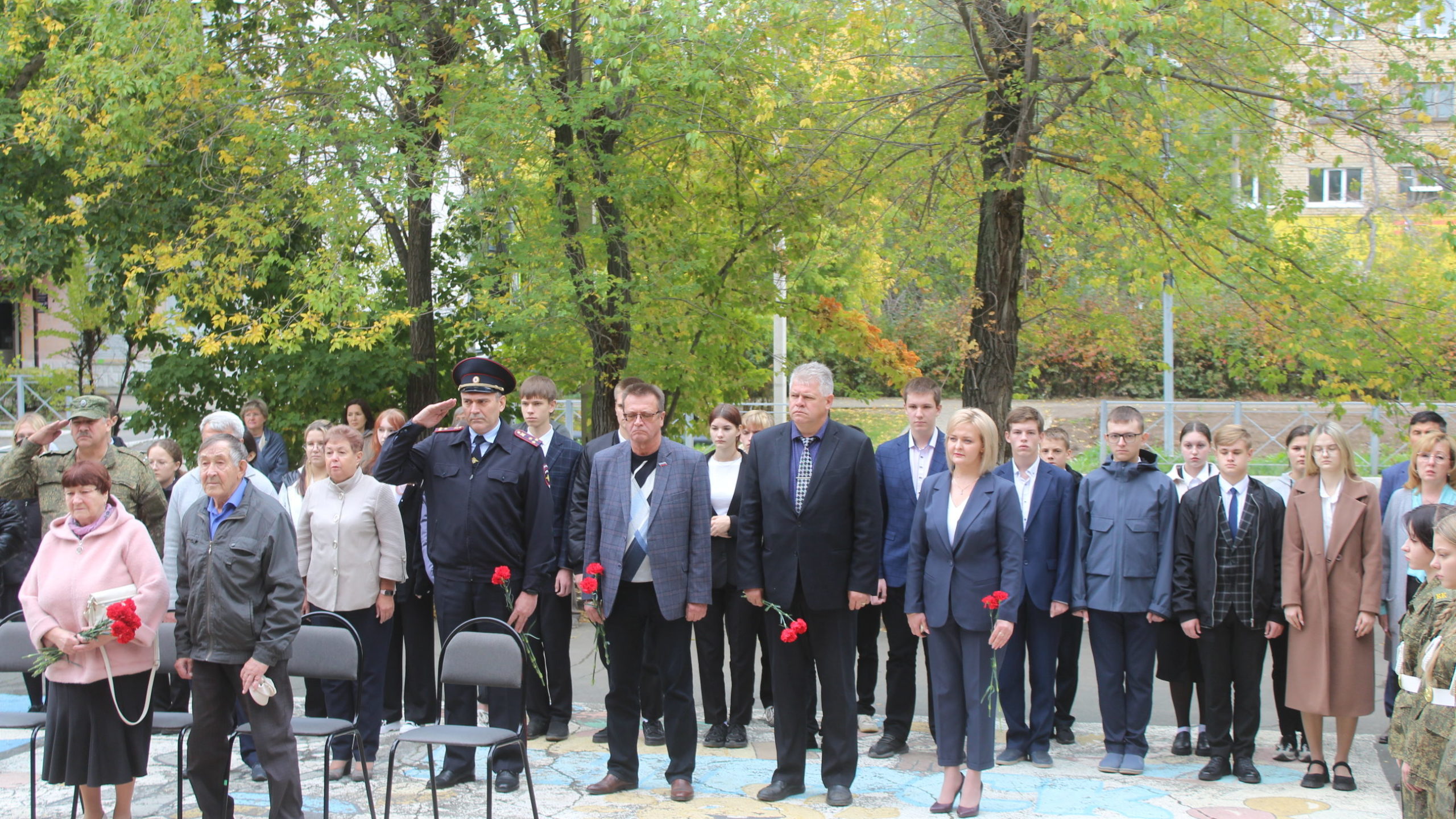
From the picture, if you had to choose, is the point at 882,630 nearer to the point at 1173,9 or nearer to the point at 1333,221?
the point at 1173,9

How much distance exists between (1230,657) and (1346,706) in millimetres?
555

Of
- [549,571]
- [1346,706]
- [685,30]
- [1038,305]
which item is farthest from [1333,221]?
[549,571]

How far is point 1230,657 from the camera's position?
6008 mm

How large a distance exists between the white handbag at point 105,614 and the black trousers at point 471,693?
1279mm

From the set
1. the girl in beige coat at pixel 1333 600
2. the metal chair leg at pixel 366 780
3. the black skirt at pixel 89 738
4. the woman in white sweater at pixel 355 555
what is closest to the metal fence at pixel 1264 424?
the girl in beige coat at pixel 1333 600

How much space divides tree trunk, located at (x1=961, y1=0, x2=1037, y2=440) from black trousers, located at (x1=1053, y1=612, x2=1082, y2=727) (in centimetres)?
340

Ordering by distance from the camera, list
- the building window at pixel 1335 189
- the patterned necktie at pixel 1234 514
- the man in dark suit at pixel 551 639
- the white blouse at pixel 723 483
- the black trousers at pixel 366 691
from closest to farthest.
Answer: the black trousers at pixel 366 691
the patterned necktie at pixel 1234 514
the white blouse at pixel 723 483
the man in dark suit at pixel 551 639
the building window at pixel 1335 189

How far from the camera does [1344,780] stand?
5.73 metres

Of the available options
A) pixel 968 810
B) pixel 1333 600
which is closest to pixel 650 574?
pixel 968 810

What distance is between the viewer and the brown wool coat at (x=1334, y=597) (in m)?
5.72

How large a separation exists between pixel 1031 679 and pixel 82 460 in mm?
5159

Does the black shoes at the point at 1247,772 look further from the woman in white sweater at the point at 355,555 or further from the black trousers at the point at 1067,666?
the woman in white sweater at the point at 355,555

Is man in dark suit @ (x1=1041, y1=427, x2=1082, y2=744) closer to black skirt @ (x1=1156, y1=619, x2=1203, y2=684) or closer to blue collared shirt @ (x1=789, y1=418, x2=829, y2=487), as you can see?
black skirt @ (x1=1156, y1=619, x2=1203, y2=684)

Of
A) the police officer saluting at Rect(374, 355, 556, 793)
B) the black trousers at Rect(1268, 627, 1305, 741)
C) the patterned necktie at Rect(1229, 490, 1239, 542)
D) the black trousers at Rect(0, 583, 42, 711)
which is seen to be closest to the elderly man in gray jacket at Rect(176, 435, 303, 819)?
the police officer saluting at Rect(374, 355, 556, 793)
